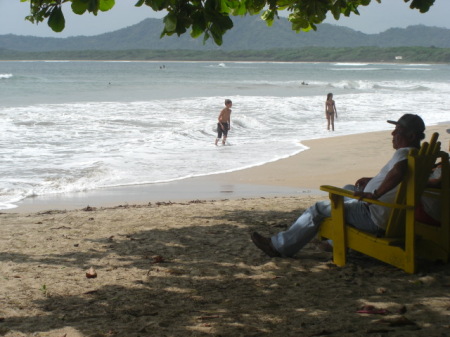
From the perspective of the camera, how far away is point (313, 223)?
5.28 m

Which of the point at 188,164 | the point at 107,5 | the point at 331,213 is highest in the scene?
the point at 107,5

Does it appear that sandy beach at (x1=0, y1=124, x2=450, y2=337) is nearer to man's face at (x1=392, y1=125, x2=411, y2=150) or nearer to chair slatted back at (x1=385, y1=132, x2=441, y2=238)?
chair slatted back at (x1=385, y1=132, x2=441, y2=238)

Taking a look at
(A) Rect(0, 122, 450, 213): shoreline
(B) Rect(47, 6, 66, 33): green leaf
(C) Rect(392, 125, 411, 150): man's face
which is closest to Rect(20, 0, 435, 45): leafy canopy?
(B) Rect(47, 6, 66, 33): green leaf

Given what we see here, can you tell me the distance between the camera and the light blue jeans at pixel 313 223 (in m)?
4.94

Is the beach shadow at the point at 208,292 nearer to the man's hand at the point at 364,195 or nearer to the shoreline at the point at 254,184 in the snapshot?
the man's hand at the point at 364,195

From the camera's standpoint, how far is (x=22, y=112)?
27672mm

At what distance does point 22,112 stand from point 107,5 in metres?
24.6

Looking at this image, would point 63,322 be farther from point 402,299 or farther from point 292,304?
point 402,299

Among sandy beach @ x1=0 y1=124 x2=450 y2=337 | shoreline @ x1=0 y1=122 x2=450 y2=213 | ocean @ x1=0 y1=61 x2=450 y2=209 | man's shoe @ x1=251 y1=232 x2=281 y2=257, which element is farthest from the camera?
ocean @ x1=0 y1=61 x2=450 y2=209

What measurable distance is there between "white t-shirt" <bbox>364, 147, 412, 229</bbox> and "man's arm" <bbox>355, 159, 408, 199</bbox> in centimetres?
6

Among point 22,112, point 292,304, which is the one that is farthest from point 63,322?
point 22,112

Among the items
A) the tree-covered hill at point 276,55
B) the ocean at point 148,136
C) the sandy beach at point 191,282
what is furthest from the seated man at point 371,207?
the tree-covered hill at point 276,55

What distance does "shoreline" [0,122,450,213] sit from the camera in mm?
10281

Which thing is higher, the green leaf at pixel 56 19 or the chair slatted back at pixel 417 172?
the green leaf at pixel 56 19
